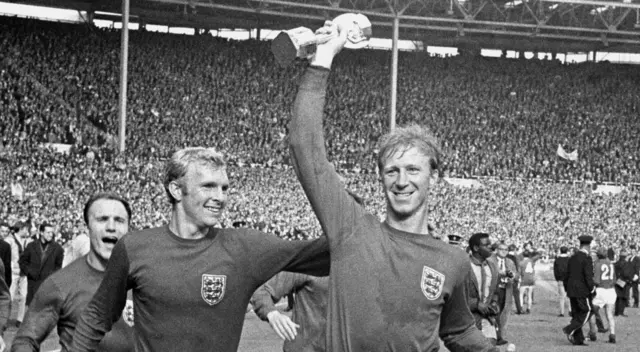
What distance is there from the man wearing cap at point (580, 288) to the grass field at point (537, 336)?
0.23 m

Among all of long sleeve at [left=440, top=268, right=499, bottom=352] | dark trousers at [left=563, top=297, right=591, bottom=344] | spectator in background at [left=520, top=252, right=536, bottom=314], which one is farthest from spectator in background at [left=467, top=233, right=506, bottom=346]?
spectator in background at [left=520, top=252, right=536, bottom=314]

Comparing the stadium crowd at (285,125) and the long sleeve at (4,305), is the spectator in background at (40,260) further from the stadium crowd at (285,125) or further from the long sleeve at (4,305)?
the stadium crowd at (285,125)

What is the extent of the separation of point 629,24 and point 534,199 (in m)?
14.3

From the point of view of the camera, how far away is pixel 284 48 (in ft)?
11.2

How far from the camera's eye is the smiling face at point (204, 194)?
4.93m

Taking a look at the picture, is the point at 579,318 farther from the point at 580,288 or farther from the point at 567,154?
the point at 567,154

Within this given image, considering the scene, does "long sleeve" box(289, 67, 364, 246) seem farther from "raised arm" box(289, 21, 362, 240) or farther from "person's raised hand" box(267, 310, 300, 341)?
"person's raised hand" box(267, 310, 300, 341)

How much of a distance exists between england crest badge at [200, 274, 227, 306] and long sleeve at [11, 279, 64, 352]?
1.17m

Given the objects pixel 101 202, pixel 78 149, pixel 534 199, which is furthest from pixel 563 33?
pixel 101 202

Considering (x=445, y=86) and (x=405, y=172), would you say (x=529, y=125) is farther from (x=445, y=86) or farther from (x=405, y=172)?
(x=405, y=172)

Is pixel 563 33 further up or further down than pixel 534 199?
further up

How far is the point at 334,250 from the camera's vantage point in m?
3.92

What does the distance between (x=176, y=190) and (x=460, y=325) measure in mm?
1323

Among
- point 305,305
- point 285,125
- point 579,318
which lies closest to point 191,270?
point 305,305
